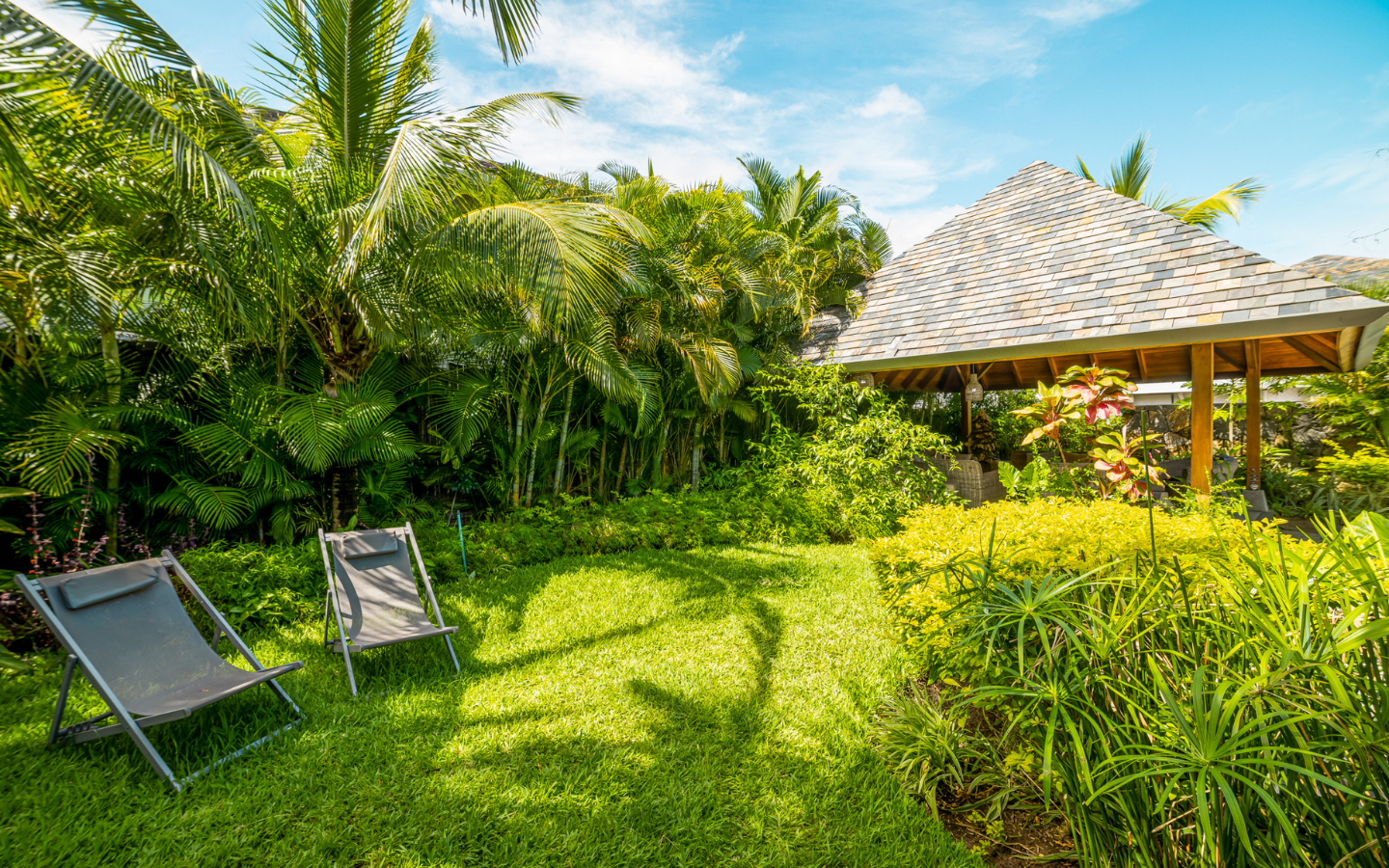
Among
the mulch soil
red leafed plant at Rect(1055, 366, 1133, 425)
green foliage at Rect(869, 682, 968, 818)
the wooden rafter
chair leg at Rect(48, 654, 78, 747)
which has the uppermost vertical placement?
the wooden rafter

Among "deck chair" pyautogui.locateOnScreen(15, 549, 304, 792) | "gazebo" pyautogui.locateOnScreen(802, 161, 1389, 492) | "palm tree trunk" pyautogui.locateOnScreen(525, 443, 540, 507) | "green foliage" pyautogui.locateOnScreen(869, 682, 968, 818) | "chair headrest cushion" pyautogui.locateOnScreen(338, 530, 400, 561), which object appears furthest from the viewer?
"palm tree trunk" pyautogui.locateOnScreen(525, 443, 540, 507)

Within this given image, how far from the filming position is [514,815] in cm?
256

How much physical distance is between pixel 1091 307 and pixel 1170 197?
11.2 metres

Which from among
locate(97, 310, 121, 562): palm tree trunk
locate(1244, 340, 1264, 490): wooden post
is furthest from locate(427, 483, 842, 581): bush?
locate(1244, 340, 1264, 490): wooden post

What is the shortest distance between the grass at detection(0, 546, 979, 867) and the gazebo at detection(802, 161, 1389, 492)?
14.5ft

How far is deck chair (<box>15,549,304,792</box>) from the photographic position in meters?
2.70

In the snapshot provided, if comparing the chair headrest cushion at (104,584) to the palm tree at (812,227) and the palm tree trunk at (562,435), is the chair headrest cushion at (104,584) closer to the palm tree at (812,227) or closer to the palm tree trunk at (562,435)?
the palm tree trunk at (562,435)

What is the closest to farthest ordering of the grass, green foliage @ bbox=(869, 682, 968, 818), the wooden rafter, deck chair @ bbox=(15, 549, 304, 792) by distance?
the grass → deck chair @ bbox=(15, 549, 304, 792) → green foliage @ bbox=(869, 682, 968, 818) → the wooden rafter

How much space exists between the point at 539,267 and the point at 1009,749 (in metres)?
4.79

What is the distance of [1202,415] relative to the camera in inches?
234

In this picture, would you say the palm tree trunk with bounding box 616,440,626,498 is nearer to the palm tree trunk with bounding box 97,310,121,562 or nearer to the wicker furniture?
the wicker furniture

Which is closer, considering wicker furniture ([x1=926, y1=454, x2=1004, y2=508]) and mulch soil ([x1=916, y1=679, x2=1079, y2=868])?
mulch soil ([x1=916, y1=679, x2=1079, y2=868])

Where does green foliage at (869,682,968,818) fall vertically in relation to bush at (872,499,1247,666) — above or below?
below

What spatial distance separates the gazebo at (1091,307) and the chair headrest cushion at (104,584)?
7834 mm
